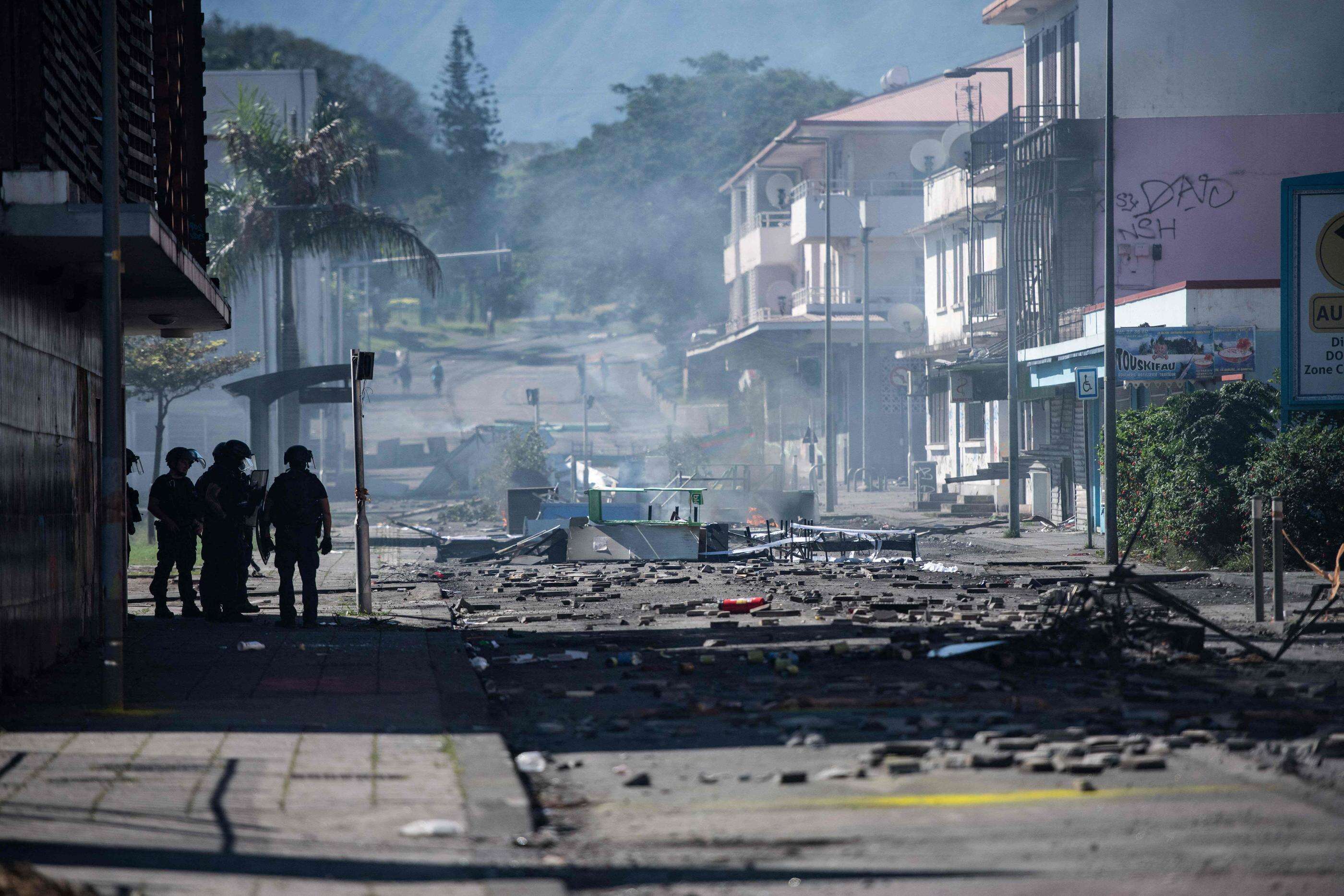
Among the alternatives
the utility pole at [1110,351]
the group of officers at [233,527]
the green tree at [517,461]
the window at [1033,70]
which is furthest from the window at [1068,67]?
the group of officers at [233,527]

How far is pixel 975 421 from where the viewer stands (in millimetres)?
40312

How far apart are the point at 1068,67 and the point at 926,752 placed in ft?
99.7

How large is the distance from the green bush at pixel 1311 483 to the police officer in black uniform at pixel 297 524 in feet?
37.3

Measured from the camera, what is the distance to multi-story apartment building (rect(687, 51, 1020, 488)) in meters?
53.2

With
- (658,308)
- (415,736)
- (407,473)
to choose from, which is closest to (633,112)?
(658,308)

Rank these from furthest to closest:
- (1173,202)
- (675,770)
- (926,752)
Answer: (1173,202), (926,752), (675,770)

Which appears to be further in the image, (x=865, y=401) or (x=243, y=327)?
(x=243, y=327)

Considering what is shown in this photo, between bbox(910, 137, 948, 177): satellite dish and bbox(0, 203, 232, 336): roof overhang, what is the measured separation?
41139 mm

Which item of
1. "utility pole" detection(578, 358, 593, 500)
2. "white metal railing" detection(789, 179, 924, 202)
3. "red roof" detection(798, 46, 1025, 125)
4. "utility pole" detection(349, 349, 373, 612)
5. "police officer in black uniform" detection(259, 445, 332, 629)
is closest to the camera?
"police officer in black uniform" detection(259, 445, 332, 629)

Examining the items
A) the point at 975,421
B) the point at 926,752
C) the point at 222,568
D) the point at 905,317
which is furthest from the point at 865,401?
the point at 926,752

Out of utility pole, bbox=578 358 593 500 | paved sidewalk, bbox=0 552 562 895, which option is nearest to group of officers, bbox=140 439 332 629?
paved sidewalk, bbox=0 552 562 895

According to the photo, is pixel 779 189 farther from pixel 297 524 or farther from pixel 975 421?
pixel 297 524

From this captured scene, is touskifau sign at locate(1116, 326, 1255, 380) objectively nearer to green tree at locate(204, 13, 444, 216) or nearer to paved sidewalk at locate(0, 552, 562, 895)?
paved sidewalk at locate(0, 552, 562, 895)

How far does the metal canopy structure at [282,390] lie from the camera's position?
19984 mm
